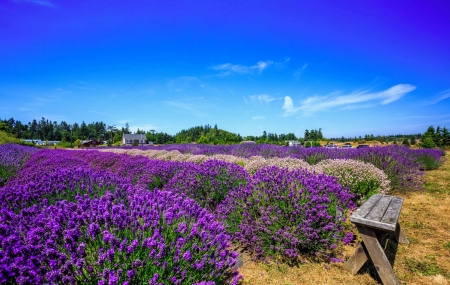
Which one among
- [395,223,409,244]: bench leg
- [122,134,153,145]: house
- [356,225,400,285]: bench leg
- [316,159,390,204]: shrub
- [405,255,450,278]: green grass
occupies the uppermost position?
[122,134,153,145]: house

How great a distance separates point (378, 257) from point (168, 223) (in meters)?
2.06

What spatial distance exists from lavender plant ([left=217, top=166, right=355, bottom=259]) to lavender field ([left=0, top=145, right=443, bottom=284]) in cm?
1

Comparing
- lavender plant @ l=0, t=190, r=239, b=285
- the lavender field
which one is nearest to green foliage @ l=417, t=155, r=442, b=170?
the lavender field

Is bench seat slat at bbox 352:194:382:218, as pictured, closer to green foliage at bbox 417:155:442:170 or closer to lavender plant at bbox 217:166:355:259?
lavender plant at bbox 217:166:355:259

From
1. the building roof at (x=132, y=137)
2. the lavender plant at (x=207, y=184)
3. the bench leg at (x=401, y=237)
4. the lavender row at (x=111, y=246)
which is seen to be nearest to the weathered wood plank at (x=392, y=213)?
the bench leg at (x=401, y=237)

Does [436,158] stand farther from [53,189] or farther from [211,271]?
[53,189]

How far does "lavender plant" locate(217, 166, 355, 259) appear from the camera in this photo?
104 inches

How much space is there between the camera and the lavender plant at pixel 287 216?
264 cm

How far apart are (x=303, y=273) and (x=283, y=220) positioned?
579mm

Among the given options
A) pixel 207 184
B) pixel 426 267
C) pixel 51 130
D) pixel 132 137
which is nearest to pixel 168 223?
pixel 207 184

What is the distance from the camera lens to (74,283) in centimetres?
137

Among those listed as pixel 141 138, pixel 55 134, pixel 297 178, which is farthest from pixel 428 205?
pixel 55 134

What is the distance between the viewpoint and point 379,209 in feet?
8.55

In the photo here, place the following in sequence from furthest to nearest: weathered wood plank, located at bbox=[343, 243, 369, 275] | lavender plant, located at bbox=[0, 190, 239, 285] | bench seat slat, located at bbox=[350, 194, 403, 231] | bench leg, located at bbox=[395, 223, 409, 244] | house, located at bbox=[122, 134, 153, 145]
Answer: house, located at bbox=[122, 134, 153, 145] < bench leg, located at bbox=[395, 223, 409, 244] < weathered wood plank, located at bbox=[343, 243, 369, 275] < bench seat slat, located at bbox=[350, 194, 403, 231] < lavender plant, located at bbox=[0, 190, 239, 285]
